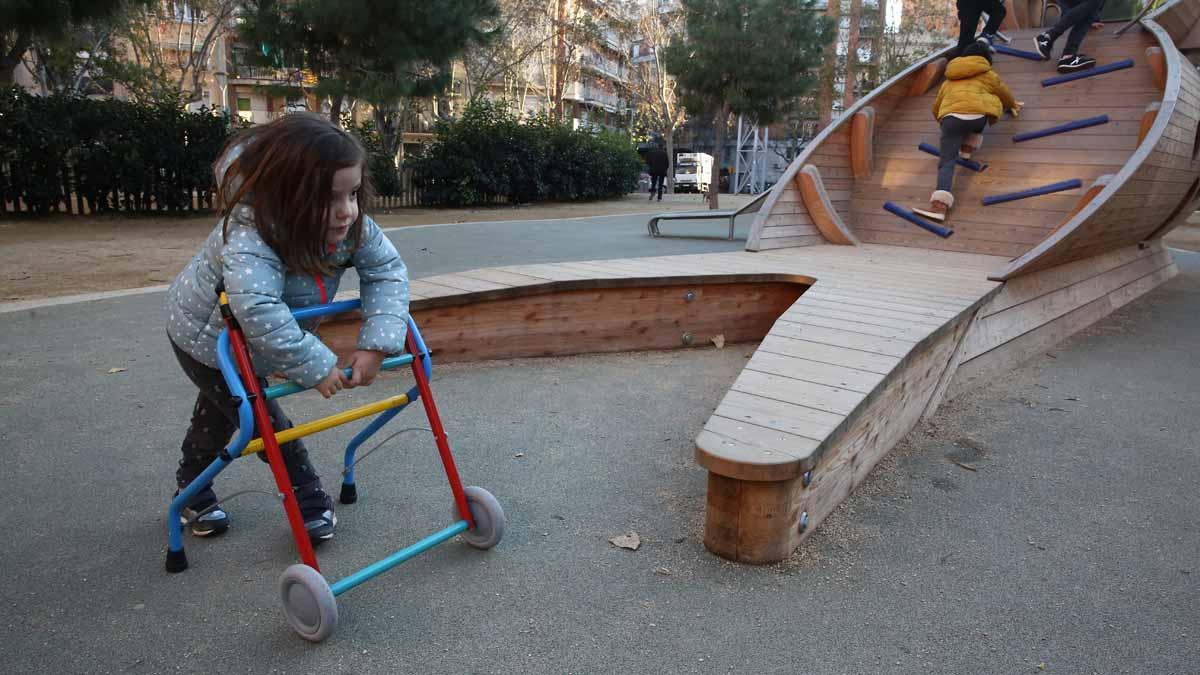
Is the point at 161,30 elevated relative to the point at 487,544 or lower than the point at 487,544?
elevated

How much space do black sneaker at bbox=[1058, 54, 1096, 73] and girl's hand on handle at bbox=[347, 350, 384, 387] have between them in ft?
26.6

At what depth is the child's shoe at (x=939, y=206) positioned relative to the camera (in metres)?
7.23

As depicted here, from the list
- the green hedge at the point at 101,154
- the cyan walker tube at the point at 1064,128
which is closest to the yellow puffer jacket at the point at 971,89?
the cyan walker tube at the point at 1064,128

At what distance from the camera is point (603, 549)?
2.70 meters

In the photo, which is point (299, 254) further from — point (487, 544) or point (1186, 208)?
point (1186, 208)

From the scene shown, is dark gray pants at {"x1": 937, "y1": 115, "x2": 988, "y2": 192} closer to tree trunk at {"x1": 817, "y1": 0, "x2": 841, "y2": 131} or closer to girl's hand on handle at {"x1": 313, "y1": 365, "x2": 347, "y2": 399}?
girl's hand on handle at {"x1": 313, "y1": 365, "x2": 347, "y2": 399}

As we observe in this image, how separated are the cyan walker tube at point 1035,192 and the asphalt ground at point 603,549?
2.98m

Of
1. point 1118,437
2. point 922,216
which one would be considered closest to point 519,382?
point 1118,437

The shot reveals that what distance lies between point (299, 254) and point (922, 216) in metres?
6.53

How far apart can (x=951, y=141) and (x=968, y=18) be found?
5.10ft

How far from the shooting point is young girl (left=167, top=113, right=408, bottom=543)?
203 cm

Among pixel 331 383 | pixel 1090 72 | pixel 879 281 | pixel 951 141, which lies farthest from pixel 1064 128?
pixel 331 383

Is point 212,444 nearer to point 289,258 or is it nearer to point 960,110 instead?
point 289,258

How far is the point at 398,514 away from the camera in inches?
115
